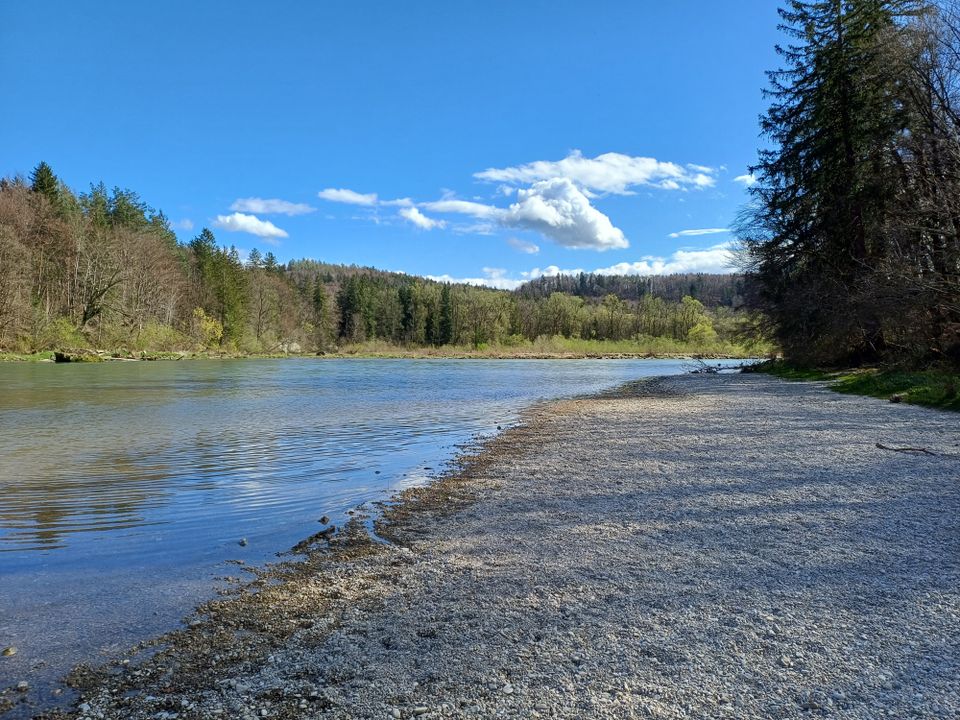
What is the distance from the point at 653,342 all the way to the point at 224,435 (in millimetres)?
113974

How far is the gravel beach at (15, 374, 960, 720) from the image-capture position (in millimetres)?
2900

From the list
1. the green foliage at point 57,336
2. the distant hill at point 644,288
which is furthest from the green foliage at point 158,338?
the distant hill at point 644,288

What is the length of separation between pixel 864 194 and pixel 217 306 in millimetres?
74380

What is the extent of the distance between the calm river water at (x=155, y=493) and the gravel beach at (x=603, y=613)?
666mm

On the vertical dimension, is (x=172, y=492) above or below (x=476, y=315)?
below

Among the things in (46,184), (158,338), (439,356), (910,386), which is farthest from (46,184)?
(910,386)

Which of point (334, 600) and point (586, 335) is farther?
point (586, 335)

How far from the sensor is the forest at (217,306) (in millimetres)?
51469

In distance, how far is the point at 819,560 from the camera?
185 inches

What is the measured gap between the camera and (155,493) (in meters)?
8.12

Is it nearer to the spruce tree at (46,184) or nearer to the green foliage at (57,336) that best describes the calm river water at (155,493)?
the green foliage at (57,336)

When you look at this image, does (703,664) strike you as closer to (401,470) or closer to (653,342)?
(401,470)

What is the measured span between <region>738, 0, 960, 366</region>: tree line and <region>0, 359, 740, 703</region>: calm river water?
13202mm

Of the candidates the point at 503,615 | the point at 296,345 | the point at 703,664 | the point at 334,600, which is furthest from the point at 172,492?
the point at 296,345
